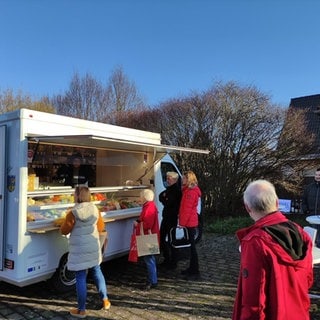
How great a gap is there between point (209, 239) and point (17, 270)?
226 inches

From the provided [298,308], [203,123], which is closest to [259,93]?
[203,123]

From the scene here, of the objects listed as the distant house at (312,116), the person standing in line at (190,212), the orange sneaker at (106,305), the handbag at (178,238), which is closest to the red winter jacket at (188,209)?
the person standing in line at (190,212)

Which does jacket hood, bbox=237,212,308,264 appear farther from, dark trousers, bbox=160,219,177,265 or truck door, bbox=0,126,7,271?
dark trousers, bbox=160,219,177,265

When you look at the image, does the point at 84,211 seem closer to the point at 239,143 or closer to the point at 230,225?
the point at 230,225

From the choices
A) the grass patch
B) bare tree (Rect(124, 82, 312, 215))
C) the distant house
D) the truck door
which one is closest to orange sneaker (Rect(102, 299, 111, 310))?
the truck door

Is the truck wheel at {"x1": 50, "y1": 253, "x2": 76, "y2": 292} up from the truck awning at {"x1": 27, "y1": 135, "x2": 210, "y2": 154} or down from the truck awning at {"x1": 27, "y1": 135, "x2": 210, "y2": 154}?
down

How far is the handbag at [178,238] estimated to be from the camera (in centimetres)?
629

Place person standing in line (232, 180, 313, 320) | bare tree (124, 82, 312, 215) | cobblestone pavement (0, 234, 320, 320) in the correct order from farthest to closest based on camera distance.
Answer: bare tree (124, 82, 312, 215)
cobblestone pavement (0, 234, 320, 320)
person standing in line (232, 180, 313, 320)

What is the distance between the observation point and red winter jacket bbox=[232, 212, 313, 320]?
1927 millimetres

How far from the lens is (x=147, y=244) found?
5133 millimetres

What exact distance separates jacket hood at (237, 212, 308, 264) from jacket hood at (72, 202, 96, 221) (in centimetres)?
249

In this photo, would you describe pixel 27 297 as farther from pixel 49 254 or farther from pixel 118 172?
pixel 118 172

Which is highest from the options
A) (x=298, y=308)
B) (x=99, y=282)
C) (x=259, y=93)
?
(x=259, y=93)

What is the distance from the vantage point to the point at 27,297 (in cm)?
485
